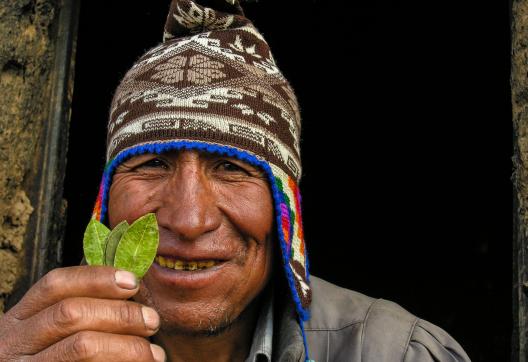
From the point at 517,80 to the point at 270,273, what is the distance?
1.07m

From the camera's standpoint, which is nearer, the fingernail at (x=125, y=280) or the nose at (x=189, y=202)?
the fingernail at (x=125, y=280)

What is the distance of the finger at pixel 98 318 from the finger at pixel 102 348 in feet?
0.04

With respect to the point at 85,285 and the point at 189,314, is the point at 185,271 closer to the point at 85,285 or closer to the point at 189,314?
the point at 189,314

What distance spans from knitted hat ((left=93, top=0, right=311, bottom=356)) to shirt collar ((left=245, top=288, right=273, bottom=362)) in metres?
0.17

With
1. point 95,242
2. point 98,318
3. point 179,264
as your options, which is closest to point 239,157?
point 179,264

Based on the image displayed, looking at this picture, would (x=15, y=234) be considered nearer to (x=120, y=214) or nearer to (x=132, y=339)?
(x=120, y=214)

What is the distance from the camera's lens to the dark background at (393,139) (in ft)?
12.7

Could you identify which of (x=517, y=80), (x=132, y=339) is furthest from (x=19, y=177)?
(x=517, y=80)

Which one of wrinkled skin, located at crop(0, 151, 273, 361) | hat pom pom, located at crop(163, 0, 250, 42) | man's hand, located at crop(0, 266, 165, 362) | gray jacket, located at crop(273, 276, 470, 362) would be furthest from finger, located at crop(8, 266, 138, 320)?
hat pom pom, located at crop(163, 0, 250, 42)

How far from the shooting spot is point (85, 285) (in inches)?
42.1

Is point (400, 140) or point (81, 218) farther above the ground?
point (400, 140)

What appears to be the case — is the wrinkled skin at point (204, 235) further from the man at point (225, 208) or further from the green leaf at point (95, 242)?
the green leaf at point (95, 242)

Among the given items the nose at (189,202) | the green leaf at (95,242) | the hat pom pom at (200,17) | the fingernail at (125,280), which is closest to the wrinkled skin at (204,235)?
the nose at (189,202)

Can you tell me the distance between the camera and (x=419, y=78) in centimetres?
488
